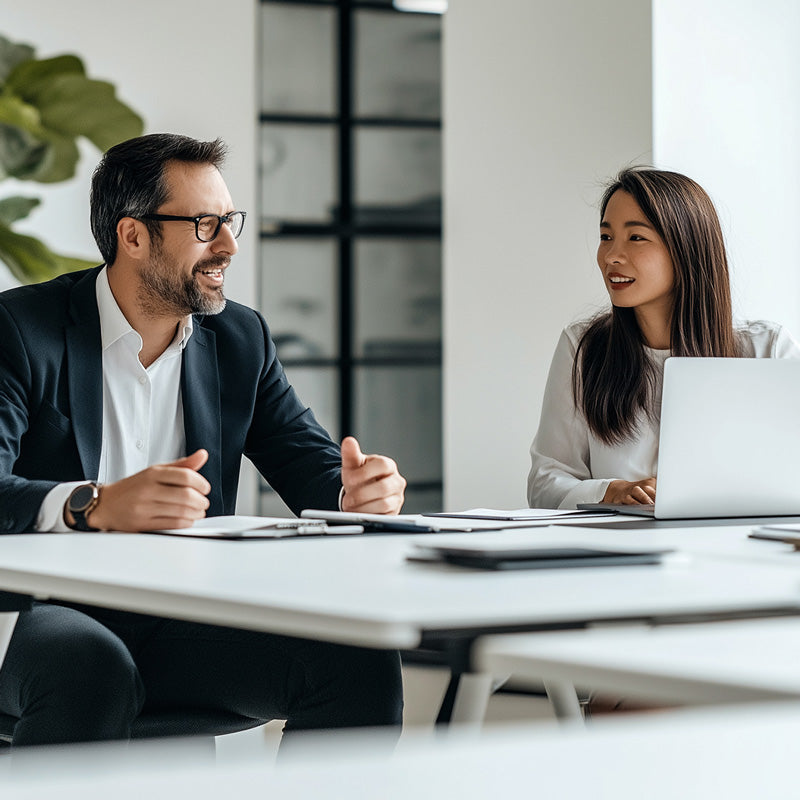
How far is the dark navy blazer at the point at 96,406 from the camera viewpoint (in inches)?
71.3

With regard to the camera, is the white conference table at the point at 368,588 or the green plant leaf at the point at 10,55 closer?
the white conference table at the point at 368,588

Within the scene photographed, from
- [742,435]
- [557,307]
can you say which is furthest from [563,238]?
[742,435]

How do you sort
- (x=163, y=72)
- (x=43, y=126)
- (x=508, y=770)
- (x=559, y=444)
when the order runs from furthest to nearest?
1. (x=163, y=72)
2. (x=43, y=126)
3. (x=559, y=444)
4. (x=508, y=770)

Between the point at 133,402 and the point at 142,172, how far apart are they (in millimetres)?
446

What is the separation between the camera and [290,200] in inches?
189

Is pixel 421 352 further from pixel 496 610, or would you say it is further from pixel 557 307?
pixel 496 610

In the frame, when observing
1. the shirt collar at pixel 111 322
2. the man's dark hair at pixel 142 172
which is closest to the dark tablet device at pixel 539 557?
the shirt collar at pixel 111 322

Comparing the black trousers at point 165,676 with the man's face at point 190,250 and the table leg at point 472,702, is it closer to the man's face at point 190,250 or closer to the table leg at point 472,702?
the table leg at point 472,702

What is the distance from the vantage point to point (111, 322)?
196 centimetres

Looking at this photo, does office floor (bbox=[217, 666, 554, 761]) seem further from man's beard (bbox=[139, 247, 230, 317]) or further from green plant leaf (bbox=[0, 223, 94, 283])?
green plant leaf (bbox=[0, 223, 94, 283])

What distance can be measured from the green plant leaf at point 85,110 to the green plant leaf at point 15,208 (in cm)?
27

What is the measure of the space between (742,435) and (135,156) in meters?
1.15

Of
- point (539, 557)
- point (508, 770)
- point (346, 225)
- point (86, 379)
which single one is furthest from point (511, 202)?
point (508, 770)

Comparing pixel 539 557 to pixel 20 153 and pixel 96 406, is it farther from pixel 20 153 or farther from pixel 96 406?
pixel 20 153
